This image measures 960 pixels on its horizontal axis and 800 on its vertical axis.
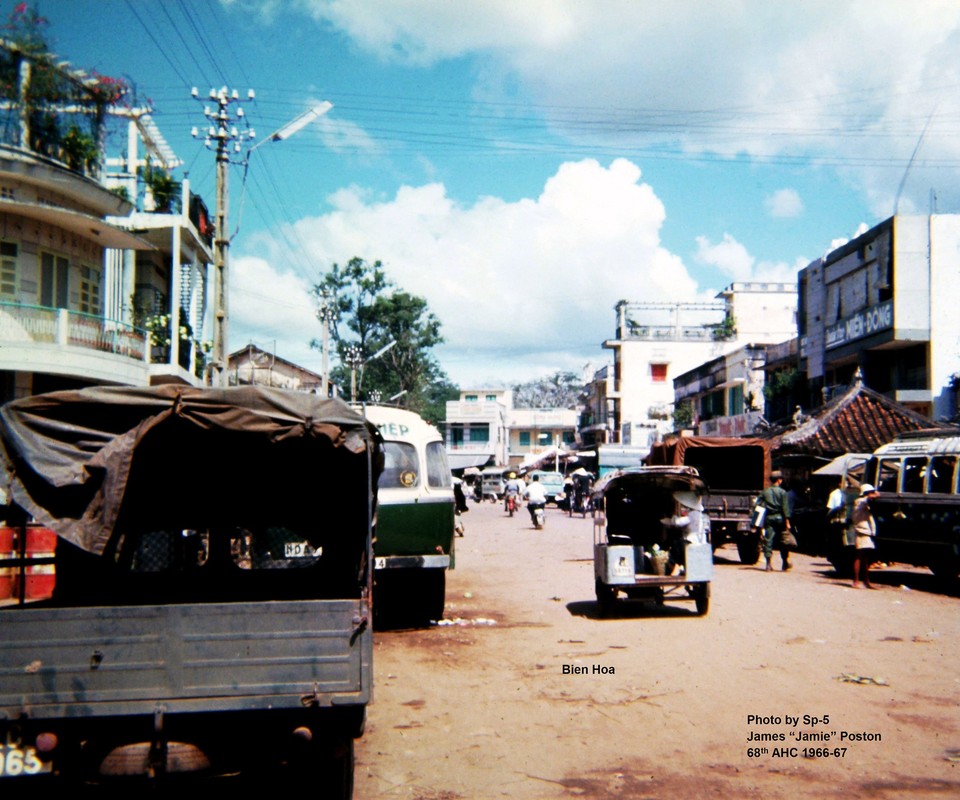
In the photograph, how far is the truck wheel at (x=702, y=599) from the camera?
12.1m

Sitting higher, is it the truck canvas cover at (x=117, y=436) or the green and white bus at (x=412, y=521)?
the truck canvas cover at (x=117, y=436)

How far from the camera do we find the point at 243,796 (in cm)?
567

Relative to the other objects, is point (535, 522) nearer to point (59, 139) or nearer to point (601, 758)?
point (59, 139)

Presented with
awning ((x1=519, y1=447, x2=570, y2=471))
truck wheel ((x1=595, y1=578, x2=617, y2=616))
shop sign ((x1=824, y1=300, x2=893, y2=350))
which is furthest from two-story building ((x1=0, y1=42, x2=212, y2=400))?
awning ((x1=519, y1=447, x2=570, y2=471))

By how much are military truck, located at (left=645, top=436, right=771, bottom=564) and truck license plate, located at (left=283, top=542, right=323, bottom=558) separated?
13.1 metres

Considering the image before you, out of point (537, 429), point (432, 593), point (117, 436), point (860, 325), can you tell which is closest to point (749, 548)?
point (432, 593)

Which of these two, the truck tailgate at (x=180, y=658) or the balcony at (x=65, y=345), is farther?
the balcony at (x=65, y=345)

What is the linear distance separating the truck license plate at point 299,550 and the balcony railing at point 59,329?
49.6 ft

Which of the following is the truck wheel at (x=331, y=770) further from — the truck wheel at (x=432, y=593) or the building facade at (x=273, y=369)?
the building facade at (x=273, y=369)

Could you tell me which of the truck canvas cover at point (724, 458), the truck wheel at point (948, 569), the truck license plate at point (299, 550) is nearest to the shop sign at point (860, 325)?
the truck canvas cover at point (724, 458)

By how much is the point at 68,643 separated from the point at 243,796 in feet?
5.42

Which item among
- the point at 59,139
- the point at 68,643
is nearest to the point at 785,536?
the point at 68,643

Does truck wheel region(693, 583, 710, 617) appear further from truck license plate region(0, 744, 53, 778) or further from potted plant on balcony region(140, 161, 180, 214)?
potted plant on balcony region(140, 161, 180, 214)

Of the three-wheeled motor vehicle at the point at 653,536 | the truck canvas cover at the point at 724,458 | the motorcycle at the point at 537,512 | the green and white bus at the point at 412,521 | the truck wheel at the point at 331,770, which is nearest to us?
the truck wheel at the point at 331,770
